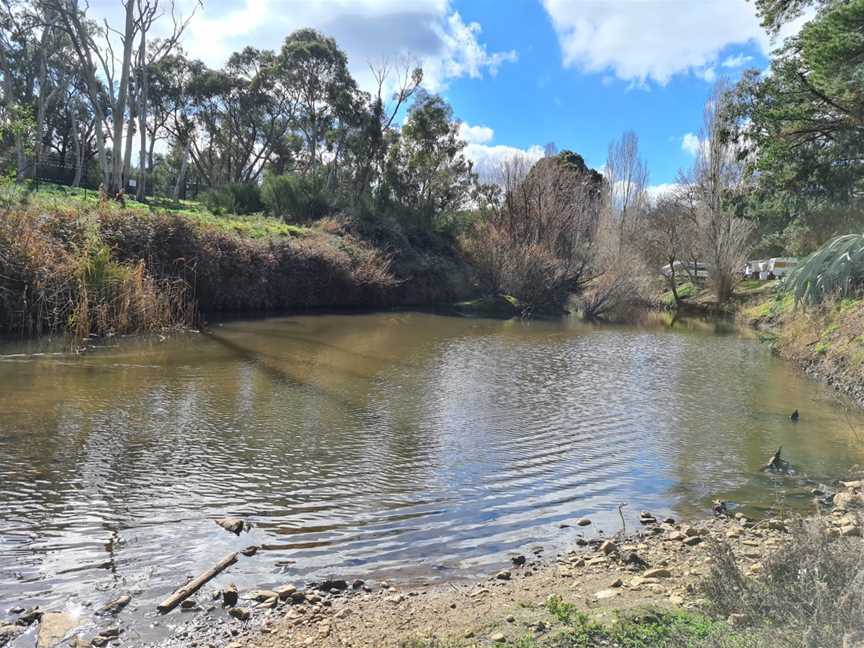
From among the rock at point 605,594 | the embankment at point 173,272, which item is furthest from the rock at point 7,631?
the embankment at point 173,272

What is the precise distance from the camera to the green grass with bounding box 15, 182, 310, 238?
60.6 ft

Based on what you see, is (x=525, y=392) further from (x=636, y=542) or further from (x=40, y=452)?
(x=40, y=452)

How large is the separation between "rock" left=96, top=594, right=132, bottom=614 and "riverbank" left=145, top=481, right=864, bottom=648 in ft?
1.61

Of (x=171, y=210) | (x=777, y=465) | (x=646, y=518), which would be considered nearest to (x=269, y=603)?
(x=646, y=518)

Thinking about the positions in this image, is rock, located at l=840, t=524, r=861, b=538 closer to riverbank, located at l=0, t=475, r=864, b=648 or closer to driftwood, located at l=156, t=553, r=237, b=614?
riverbank, located at l=0, t=475, r=864, b=648

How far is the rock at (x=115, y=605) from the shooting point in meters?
3.64

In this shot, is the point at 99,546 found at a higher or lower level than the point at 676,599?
lower

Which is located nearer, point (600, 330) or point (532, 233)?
point (600, 330)

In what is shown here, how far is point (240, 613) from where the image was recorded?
3627mm

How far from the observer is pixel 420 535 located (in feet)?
16.5

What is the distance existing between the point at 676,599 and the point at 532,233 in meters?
29.1

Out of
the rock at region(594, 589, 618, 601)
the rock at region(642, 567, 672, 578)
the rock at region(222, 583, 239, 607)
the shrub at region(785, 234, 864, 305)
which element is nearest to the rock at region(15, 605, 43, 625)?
the rock at region(222, 583, 239, 607)

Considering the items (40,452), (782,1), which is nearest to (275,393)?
(40,452)

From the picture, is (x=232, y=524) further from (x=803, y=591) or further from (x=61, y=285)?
(x=61, y=285)
